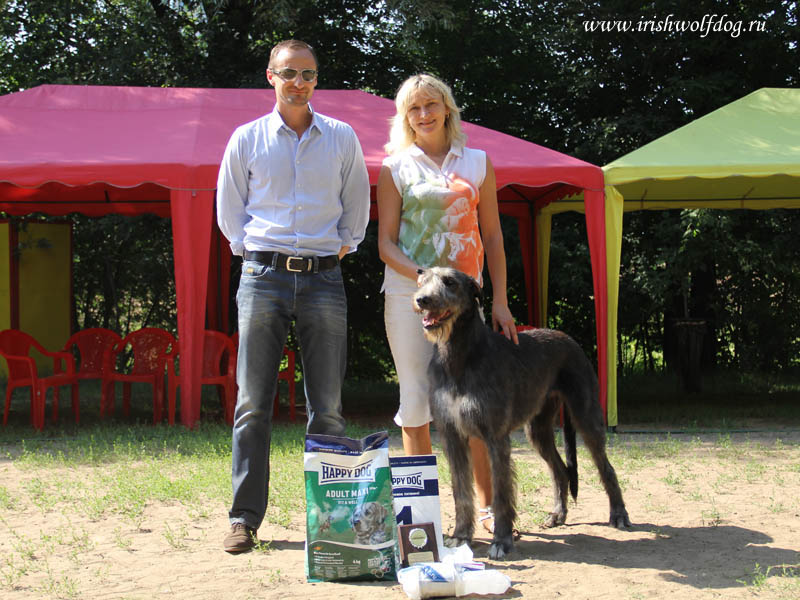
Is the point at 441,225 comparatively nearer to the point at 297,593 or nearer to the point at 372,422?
the point at 297,593

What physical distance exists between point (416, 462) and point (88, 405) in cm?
676

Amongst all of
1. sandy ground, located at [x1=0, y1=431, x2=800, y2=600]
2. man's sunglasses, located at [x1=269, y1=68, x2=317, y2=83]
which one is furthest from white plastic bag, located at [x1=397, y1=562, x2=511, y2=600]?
man's sunglasses, located at [x1=269, y1=68, x2=317, y2=83]

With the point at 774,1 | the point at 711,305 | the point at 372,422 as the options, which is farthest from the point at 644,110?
the point at 372,422

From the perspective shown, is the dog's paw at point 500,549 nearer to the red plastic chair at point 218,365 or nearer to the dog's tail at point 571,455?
the dog's tail at point 571,455

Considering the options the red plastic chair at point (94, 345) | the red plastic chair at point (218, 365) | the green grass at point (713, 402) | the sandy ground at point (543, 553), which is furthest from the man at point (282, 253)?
the red plastic chair at point (94, 345)

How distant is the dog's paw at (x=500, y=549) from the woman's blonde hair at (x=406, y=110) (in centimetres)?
163

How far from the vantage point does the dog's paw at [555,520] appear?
3.81 meters

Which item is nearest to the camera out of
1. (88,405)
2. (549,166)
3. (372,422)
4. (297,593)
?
(297,593)

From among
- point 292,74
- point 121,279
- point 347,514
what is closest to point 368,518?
point 347,514

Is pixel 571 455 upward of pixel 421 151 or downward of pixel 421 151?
downward

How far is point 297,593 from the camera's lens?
2859mm

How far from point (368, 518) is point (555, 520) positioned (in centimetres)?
121

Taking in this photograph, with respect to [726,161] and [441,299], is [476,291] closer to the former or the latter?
[441,299]

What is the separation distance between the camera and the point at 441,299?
306 centimetres
